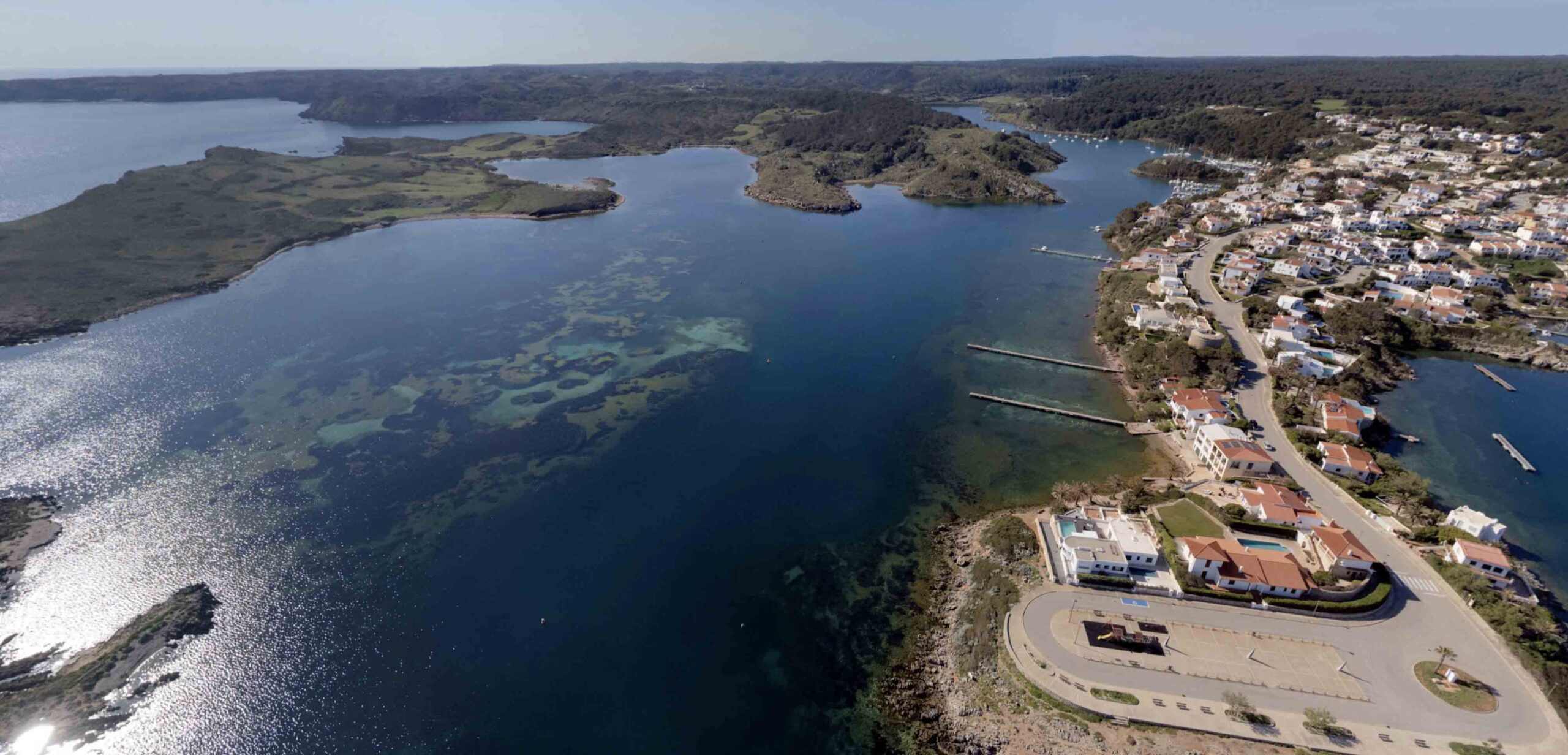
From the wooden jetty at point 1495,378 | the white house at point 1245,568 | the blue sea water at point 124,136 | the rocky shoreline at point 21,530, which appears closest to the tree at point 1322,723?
the white house at point 1245,568

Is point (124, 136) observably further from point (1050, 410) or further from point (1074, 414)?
point (1074, 414)

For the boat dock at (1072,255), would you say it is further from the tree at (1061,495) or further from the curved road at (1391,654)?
A: the curved road at (1391,654)

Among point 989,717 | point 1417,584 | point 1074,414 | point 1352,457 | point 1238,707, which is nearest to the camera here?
point 1238,707

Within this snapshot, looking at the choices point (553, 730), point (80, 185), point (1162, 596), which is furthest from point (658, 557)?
point (80, 185)

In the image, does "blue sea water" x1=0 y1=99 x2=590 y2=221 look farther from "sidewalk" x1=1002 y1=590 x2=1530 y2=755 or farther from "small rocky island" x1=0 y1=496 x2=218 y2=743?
"sidewalk" x1=1002 y1=590 x2=1530 y2=755

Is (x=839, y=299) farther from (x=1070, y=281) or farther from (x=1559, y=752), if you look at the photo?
(x=1559, y=752)

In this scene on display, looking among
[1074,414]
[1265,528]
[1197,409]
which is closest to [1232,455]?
[1265,528]
